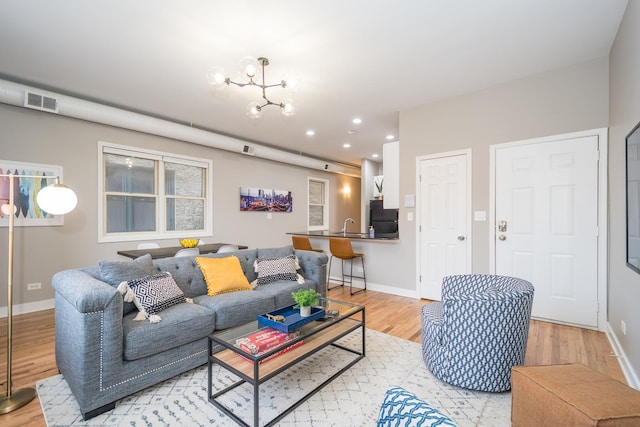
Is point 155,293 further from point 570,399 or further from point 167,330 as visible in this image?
point 570,399

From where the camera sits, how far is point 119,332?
1.90m

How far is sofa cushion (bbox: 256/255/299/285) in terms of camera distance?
336 cm

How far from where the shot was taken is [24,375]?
2.27m

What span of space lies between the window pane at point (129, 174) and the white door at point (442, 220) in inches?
167

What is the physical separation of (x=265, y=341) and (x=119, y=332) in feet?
2.99

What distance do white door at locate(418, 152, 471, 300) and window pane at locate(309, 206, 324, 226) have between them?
412cm

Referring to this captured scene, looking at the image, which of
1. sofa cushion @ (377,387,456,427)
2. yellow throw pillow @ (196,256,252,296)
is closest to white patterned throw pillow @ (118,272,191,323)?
yellow throw pillow @ (196,256,252,296)

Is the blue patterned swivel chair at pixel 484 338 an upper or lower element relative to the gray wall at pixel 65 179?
lower

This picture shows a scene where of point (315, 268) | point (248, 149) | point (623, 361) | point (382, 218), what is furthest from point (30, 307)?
point (382, 218)

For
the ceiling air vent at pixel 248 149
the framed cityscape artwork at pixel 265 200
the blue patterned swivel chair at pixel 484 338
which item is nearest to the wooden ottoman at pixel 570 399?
the blue patterned swivel chair at pixel 484 338

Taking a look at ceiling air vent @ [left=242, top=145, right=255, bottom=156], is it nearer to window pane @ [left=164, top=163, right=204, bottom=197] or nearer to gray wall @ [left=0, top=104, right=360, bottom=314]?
gray wall @ [left=0, top=104, right=360, bottom=314]

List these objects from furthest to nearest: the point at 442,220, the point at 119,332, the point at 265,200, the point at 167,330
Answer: the point at 265,200 → the point at 442,220 → the point at 167,330 → the point at 119,332

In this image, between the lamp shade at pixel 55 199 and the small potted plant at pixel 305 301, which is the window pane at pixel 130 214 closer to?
the lamp shade at pixel 55 199

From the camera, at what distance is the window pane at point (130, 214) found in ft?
14.8
